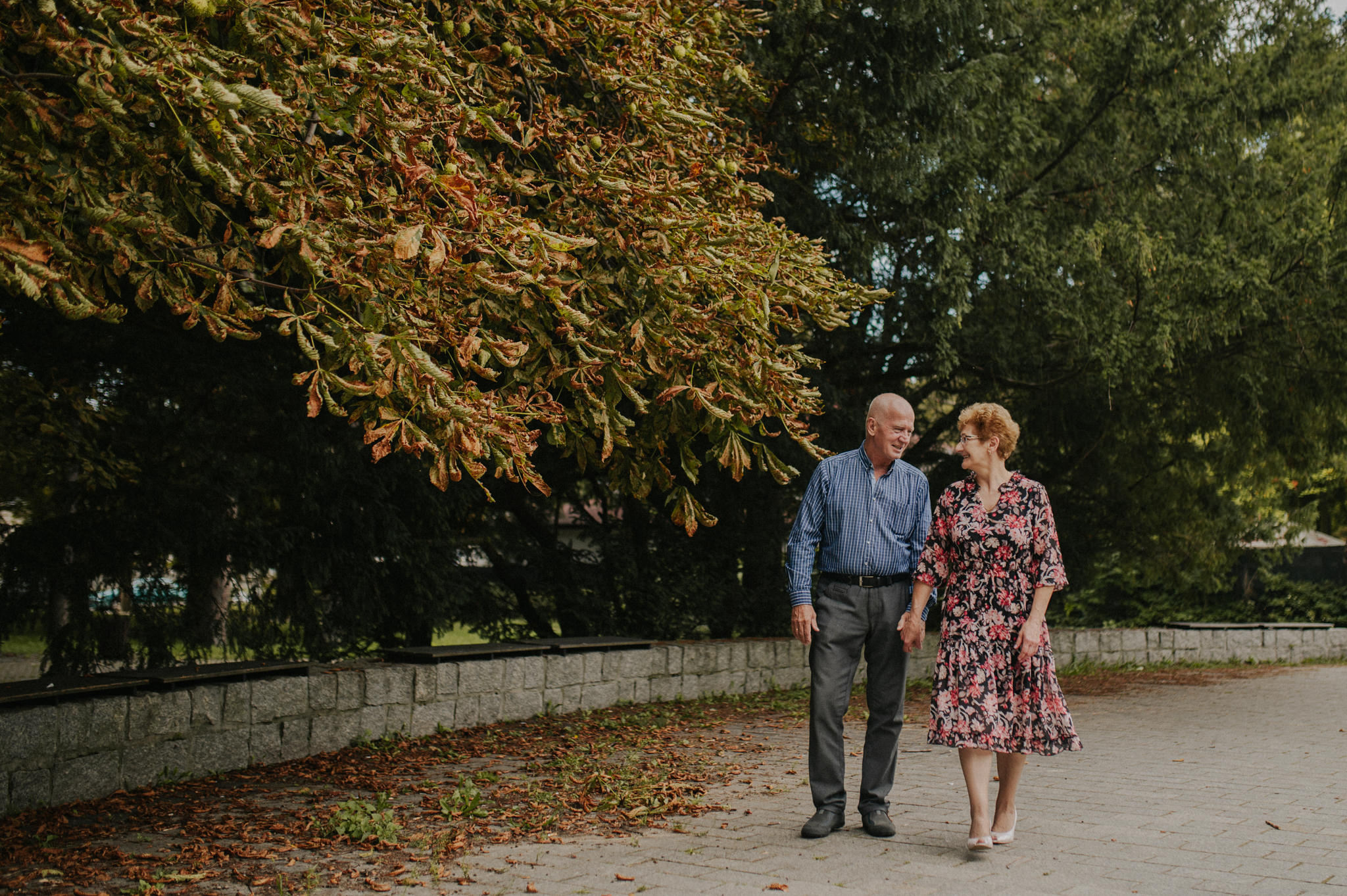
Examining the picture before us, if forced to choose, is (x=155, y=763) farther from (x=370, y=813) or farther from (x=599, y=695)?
(x=599, y=695)

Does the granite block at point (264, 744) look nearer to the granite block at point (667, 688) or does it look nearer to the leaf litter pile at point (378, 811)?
the leaf litter pile at point (378, 811)

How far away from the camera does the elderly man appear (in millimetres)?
5266

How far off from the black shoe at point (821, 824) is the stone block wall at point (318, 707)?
11.8 ft

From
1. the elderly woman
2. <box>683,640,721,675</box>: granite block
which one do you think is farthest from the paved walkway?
<box>683,640,721,675</box>: granite block

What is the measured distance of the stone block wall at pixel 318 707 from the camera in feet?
19.4

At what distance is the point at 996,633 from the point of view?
493 cm

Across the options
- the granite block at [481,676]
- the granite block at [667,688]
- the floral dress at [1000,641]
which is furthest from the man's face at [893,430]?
the granite block at [667,688]

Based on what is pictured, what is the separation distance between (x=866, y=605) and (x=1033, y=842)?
1.24 meters

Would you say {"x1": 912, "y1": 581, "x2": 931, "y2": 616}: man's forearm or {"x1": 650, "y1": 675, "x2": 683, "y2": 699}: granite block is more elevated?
{"x1": 912, "y1": 581, "x2": 931, "y2": 616}: man's forearm

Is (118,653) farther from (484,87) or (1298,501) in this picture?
(1298,501)

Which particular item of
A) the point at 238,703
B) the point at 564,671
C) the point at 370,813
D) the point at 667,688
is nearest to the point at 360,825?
the point at 370,813

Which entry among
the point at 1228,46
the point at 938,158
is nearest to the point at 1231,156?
the point at 1228,46

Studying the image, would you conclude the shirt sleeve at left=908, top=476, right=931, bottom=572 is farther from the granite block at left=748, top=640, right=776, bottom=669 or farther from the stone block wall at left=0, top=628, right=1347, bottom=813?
the granite block at left=748, top=640, right=776, bottom=669

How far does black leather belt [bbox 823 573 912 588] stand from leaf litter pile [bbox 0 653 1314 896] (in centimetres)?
142
